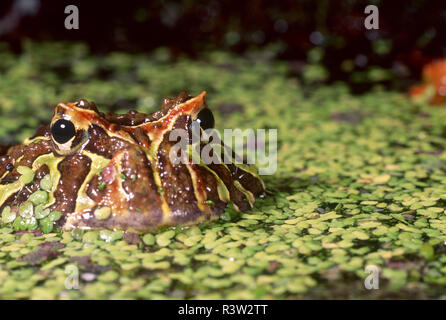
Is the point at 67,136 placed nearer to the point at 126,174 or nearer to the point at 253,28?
the point at 126,174

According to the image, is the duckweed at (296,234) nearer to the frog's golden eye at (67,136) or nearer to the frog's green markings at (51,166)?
the frog's green markings at (51,166)

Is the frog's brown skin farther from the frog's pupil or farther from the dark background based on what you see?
the dark background

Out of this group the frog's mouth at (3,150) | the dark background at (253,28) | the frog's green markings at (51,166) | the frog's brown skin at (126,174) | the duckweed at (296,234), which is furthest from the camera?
the dark background at (253,28)

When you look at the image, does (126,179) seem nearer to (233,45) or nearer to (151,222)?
(151,222)

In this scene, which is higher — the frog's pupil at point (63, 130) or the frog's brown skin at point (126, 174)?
the frog's pupil at point (63, 130)

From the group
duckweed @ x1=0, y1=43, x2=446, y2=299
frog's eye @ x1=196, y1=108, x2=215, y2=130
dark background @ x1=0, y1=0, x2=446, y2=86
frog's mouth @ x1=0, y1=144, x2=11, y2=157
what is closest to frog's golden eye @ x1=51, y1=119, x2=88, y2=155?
duckweed @ x1=0, y1=43, x2=446, y2=299

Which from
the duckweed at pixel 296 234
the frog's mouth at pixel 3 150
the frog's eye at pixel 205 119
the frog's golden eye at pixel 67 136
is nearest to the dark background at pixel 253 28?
the duckweed at pixel 296 234
